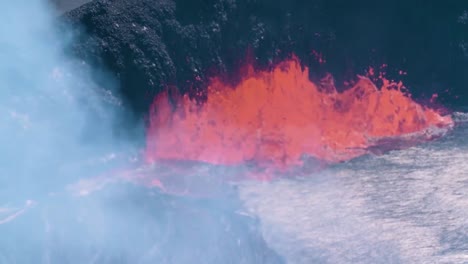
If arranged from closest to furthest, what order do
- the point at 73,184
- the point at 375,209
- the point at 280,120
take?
the point at 375,209 → the point at 73,184 → the point at 280,120

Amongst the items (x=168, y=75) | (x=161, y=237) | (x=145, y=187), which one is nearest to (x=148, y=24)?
(x=168, y=75)

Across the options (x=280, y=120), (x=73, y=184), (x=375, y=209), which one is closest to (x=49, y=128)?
(x=73, y=184)

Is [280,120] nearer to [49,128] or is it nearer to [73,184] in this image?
[73,184]

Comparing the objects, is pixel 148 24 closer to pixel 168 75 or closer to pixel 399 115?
pixel 168 75

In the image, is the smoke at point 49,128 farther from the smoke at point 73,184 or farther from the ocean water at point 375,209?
the ocean water at point 375,209

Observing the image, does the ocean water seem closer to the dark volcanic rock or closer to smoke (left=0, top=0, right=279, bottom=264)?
smoke (left=0, top=0, right=279, bottom=264)

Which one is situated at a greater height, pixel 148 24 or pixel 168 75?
pixel 148 24
